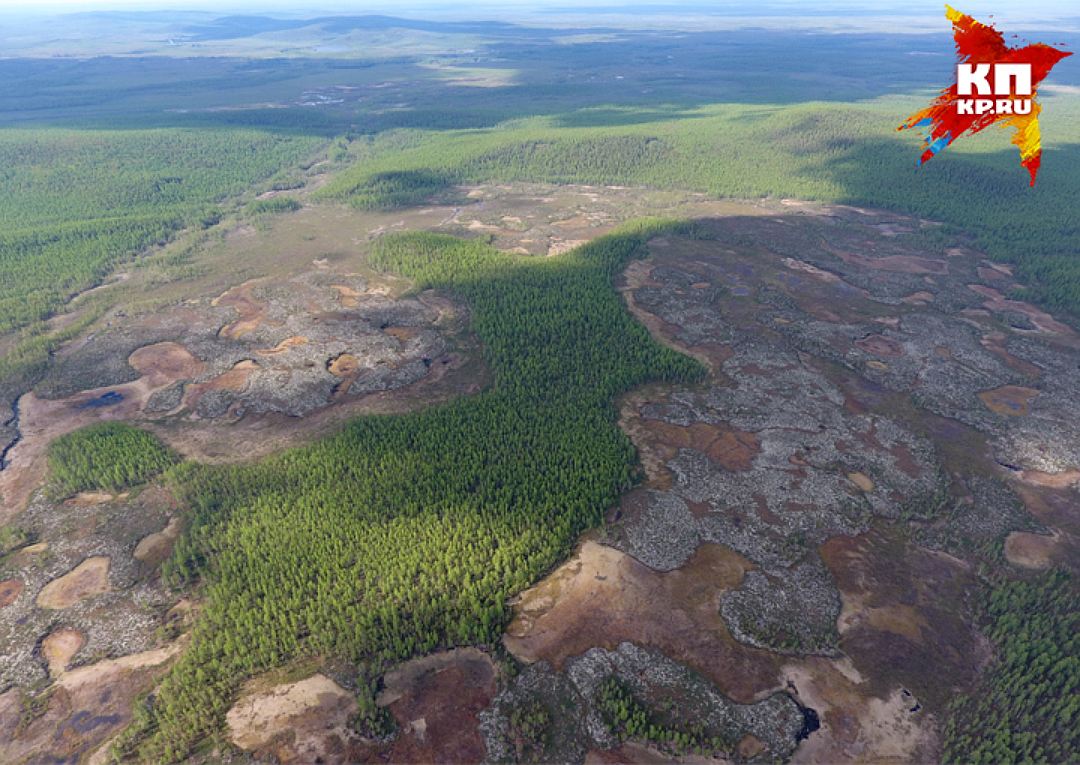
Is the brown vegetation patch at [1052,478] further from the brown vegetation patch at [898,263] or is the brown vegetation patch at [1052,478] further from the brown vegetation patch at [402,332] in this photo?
the brown vegetation patch at [402,332]

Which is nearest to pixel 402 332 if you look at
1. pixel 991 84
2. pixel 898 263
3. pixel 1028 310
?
pixel 991 84

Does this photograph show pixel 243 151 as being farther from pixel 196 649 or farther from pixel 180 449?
pixel 196 649

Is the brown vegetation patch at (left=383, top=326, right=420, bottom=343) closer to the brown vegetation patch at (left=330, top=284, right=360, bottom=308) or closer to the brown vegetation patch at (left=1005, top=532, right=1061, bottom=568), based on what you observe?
the brown vegetation patch at (left=330, top=284, right=360, bottom=308)

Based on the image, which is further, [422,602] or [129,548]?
[129,548]

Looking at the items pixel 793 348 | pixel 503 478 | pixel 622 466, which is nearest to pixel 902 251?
pixel 793 348

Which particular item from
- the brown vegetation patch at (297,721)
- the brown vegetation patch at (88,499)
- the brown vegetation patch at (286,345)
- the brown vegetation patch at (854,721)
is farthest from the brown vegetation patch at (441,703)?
the brown vegetation patch at (286,345)

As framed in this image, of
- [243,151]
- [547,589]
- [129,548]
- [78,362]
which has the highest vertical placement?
[243,151]
